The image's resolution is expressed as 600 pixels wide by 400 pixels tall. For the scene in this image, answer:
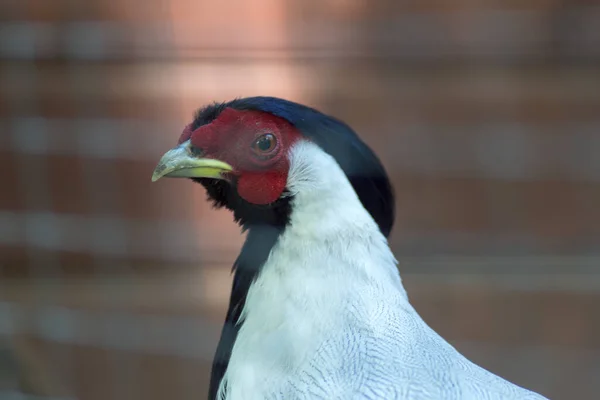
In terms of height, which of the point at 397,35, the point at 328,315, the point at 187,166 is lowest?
the point at 328,315

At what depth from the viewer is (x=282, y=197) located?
0.51m

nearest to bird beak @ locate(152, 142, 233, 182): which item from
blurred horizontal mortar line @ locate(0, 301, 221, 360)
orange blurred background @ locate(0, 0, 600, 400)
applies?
orange blurred background @ locate(0, 0, 600, 400)

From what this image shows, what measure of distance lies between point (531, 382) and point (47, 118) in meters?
0.84

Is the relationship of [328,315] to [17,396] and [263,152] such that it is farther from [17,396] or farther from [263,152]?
[17,396]

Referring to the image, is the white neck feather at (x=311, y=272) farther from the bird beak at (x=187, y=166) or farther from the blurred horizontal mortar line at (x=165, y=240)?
the blurred horizontal mortar line at (x=165, y=240)

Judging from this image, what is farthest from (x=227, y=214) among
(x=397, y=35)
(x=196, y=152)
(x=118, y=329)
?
(x=196, y=152)

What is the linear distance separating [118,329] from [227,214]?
0.26 meters

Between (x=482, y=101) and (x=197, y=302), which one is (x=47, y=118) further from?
(x=482, y=101)

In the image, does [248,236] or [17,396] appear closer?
[248,236]

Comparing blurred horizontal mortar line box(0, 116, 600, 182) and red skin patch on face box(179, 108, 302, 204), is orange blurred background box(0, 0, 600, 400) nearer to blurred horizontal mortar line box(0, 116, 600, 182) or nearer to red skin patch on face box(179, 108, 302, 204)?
blurred horizontal mortar line box(0, 116, 600, 182)

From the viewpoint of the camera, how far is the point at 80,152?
0.95 metres

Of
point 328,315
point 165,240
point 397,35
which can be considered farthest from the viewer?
point 165,240

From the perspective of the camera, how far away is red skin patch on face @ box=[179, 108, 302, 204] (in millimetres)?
506

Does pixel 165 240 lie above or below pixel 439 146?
below
